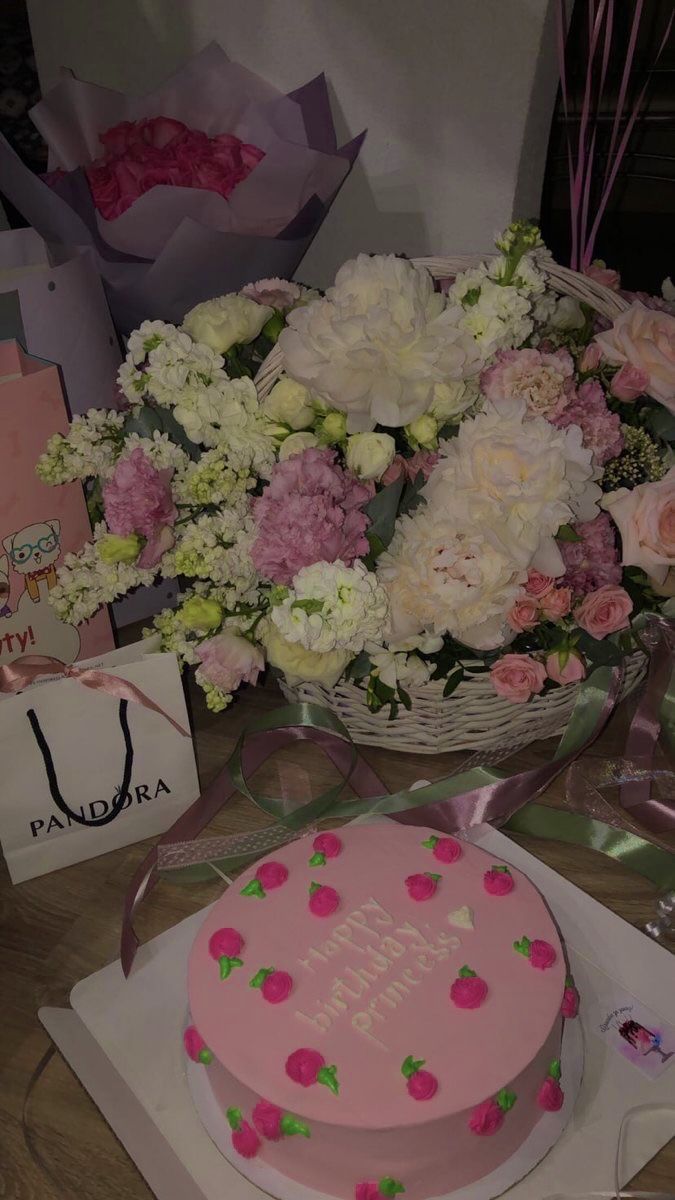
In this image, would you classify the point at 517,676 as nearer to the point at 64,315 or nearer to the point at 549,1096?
the point at 549,1096

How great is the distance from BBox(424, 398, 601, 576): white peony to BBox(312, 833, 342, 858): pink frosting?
0.97 feet

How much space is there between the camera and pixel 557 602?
0.94m

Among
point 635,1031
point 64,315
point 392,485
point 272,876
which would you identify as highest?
point 64,315

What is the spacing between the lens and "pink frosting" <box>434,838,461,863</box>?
2.97 feet

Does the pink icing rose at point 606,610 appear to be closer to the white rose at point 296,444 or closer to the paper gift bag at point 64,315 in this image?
the white rose at point 296,444

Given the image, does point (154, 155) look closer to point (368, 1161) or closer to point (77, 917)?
point (77, 917)

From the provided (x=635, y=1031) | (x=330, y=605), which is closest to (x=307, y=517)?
(x=330, y=605)

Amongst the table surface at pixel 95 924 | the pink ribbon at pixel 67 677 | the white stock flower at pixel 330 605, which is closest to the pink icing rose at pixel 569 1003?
the table surface at pixel 95 924

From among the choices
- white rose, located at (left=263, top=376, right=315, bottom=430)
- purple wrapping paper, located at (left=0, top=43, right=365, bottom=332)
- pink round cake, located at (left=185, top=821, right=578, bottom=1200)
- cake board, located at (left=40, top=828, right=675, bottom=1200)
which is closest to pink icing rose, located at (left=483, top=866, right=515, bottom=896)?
pink round cake, located at (left=185, top=821, right=578, bottom=1200)

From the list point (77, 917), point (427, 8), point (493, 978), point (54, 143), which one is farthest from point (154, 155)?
point (493, 978)

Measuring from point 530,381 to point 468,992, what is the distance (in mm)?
513

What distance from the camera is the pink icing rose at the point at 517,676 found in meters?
0.96

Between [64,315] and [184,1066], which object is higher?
[64,315]

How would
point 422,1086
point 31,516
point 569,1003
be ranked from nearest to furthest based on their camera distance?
point 422,1086 → point 569,1003 → point 31,516
